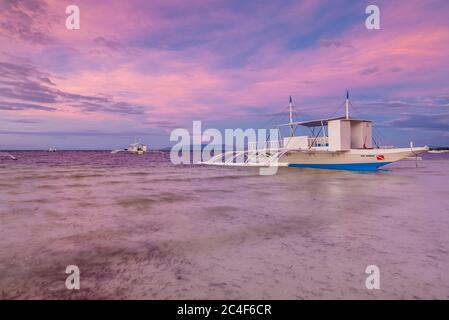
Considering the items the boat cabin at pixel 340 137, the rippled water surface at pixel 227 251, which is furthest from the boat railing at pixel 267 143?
the rippled water surface at pixel 227 251

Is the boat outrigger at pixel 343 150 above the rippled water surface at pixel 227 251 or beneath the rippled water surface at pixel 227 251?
above

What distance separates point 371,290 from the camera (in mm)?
4516

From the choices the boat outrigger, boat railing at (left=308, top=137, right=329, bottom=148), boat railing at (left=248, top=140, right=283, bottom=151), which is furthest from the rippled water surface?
boat railing at (left=248, top=140, right=283, bottom=151)

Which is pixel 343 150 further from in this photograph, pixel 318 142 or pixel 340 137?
pixel 318 142

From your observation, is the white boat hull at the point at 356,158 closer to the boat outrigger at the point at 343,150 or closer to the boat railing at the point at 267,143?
the boat outrigger at the point at 343,150

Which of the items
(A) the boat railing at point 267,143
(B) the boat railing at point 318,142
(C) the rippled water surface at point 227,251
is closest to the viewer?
(C) the rippled water surface at point 227,251

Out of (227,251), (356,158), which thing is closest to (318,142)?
(356,158)

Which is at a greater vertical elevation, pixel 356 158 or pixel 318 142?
pixel 318 142

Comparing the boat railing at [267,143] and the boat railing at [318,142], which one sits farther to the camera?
the boat railing at [267,143]

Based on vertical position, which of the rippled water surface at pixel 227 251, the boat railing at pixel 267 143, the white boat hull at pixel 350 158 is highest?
the boat railing at pixel 267 143

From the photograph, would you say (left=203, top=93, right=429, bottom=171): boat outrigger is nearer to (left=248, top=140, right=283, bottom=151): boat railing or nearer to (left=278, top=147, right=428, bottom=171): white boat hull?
(left=278, top=147, right=428, bottom=171): white boat hull

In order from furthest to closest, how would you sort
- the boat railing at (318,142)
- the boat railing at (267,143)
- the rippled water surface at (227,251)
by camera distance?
the boat railing at (267,143), the boat railing at (318,142), the rippled water surface at (227,251)
